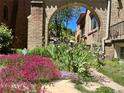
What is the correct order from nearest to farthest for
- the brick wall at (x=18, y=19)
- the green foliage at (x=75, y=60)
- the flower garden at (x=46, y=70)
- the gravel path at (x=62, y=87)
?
the flower garden at (x=46, y=70)
the gravel path at (x=62, y=87)
the green foliage at (x=75, y=60)
the brick wall at (x=18, y=19)

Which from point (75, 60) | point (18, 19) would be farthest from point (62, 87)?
point (18, 19)

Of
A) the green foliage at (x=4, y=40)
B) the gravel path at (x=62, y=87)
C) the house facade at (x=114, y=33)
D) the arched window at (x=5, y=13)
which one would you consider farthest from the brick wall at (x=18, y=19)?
the gravel path at (x=62, y=87)

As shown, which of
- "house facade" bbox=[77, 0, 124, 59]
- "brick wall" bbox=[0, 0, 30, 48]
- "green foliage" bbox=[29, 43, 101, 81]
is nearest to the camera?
"green foliage" bbox=[29, 43, 101, 81]

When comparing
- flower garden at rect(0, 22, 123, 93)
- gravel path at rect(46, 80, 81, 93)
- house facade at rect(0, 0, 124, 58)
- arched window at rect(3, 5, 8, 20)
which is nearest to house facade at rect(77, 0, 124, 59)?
house facade at rect(0, 0, 124, 58)

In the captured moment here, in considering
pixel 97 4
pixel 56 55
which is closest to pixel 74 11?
pixel 97 4

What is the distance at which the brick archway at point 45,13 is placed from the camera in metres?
29.2

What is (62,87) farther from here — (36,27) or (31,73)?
(36,27)

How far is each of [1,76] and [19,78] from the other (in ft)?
2.20

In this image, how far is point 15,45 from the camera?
3484 cm

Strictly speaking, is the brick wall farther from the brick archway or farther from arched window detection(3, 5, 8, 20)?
the brick archway

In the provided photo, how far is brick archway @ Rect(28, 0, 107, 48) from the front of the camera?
29234 millimetres

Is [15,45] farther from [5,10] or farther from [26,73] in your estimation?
[26,73]

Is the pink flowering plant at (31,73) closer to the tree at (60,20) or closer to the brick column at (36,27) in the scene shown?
the brick column at (36,27)

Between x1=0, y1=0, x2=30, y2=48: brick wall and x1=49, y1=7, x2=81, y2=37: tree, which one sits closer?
x1=0, y1=0, x2=30, y2=48: brick wall
